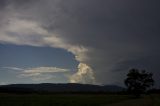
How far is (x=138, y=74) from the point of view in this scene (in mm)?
140125

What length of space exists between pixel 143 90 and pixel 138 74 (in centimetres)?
725

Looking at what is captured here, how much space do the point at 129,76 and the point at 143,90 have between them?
8.45 metres

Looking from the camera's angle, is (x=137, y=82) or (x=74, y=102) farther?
(x=137, y=82)

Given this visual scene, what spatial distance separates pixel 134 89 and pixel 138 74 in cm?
659

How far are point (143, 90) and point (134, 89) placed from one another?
4.02 m

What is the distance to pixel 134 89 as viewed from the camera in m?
140

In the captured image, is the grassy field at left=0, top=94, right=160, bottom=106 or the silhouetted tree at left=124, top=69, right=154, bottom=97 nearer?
the grassy field at left=0, top=94, right=160, bottom=106

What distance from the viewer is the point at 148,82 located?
141 meters

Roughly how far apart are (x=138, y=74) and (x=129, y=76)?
12.7ft

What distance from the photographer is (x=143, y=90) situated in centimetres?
14075

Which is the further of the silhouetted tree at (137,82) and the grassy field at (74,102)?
the silhouetted tree at (137,82)
